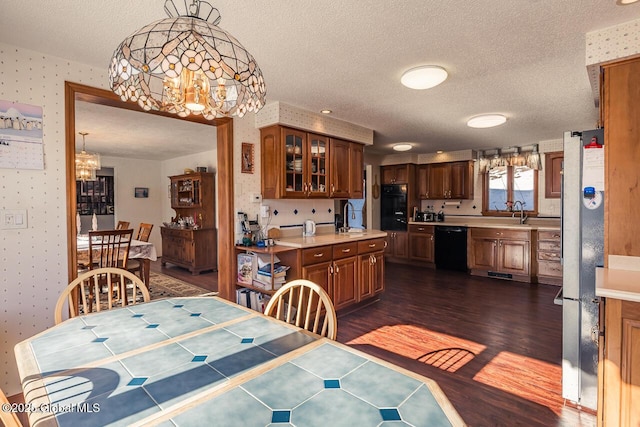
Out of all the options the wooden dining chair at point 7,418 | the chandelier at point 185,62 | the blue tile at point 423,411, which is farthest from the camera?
the chandelier at point 185,62

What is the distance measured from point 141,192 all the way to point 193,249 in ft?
8.97

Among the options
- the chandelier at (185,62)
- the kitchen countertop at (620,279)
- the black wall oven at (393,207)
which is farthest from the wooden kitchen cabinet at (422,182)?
the chandelier at (185,62)

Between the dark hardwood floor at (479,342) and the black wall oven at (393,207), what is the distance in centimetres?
197

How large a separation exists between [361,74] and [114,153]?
6.14 meters

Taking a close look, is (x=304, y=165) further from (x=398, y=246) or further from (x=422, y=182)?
(x=422, y=182)

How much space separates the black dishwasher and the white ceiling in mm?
2796

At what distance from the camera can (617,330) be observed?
1.57 m

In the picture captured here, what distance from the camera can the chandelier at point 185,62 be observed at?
3.84ft

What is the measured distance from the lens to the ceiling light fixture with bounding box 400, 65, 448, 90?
2.54 metres

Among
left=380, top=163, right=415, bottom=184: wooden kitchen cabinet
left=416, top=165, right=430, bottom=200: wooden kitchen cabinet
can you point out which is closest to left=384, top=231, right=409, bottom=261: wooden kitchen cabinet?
left=416, top=165, right=430, bottom=200: wooden kitchen cabinet

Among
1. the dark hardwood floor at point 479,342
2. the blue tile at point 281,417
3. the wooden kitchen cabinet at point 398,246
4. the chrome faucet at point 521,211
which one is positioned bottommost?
the dark hardwood floor at point 479,342

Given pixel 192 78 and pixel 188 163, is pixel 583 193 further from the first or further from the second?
pixel 188 163

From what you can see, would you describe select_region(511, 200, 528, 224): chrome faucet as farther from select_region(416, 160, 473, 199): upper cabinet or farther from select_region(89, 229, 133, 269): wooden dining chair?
select_region(89, 229, 133, 269): wooden dining chair

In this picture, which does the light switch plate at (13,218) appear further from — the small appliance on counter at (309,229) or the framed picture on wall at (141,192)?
the framed picture on wall at (141,192)
